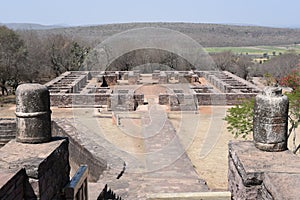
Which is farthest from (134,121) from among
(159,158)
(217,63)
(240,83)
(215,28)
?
(215,28)

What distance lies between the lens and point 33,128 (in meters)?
3.62

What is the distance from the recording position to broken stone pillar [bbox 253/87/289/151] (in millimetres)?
3592

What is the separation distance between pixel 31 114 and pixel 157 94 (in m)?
17.2

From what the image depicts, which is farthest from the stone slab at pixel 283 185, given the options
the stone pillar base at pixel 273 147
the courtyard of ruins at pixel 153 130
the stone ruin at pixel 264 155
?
the courtyard of ruins at pixel 153 130

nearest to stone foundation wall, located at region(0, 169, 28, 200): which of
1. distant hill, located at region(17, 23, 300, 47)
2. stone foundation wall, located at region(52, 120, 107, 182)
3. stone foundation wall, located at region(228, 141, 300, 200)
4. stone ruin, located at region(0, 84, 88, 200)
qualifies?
stone ruin, located at region(0, 84, 88, 200)

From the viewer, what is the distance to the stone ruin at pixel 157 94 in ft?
54.2

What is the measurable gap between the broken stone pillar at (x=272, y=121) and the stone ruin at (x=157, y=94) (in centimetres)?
1253

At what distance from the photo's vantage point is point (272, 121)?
142 inches

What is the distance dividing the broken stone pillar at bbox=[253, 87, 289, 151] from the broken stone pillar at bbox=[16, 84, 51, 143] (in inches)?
79.5

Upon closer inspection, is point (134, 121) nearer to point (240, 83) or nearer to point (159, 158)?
point (159, 158)

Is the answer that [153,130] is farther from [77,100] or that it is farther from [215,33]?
[215,33]

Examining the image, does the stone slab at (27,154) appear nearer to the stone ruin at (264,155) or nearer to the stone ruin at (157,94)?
the stone ruin at (264,155)

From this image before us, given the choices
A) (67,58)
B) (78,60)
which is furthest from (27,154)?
(67,58)

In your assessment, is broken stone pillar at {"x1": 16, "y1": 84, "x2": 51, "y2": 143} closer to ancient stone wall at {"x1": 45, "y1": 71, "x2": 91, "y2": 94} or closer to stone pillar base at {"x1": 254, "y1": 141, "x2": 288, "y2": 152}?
stone pillar base at {"x1": 254, "y1": 141, "x2": 288, "y2": 152}
